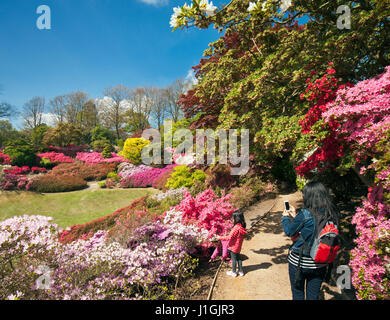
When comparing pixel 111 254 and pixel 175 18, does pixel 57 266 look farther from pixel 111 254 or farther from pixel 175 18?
pixel 175 18

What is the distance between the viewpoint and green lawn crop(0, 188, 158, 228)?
10.5 m

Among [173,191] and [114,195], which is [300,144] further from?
[114,195]

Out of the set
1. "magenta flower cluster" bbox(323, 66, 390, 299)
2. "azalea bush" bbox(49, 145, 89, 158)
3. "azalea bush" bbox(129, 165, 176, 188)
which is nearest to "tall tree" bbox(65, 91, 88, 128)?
"azalea bush" bbox(49, 145, 89, 158)

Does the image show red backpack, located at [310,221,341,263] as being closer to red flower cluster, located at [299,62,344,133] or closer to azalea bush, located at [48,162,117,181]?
red flower cluster, located at [299,62,344,133]

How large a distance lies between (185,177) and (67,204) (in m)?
7.94

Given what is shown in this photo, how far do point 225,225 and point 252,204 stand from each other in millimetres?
3707

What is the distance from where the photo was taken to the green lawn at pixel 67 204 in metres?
10.5

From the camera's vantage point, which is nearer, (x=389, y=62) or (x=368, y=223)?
(x=368, y=223)

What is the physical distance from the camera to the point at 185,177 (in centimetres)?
1075

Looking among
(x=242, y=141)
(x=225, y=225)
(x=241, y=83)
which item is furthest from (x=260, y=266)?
(x=241, y=83)

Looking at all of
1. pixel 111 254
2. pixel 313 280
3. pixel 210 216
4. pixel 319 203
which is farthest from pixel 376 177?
pixel 111 254

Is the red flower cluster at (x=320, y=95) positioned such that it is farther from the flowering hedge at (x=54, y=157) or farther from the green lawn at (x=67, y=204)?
the flowering hedge at (x=54, y=157)

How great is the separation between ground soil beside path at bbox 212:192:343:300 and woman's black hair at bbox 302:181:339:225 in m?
1.86

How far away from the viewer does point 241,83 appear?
14.7ft
